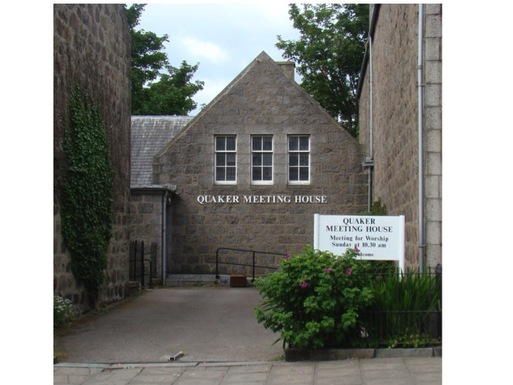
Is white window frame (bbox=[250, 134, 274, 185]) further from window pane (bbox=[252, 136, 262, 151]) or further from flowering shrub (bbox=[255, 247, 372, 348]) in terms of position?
flowering shrub (bbox=[255, 247, 372, 348])

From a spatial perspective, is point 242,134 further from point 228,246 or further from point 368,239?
point 368,239

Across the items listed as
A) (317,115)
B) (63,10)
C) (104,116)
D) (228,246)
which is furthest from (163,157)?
(63,10)

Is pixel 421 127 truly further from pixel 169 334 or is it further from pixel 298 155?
pixel 298 155

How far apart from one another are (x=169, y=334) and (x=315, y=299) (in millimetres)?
3070

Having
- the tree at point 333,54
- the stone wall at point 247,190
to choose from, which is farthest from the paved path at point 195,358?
the tree at point 333,54

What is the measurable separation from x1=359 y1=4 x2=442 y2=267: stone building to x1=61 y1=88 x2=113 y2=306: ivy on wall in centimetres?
531

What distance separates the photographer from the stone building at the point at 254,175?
2164 cm

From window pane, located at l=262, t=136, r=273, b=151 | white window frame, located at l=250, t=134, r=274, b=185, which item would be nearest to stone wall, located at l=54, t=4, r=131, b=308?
white window frame, located at l=250, t=134, r=274, b=185

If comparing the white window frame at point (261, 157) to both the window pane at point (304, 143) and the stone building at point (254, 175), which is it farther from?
the window pane at point (304, 143)

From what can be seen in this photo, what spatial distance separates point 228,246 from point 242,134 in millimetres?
3530

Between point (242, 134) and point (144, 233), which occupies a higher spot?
point (242, 134)

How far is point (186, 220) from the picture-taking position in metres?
21.7

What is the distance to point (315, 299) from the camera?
300 inches

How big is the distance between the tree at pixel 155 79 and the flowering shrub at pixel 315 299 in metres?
31.5
